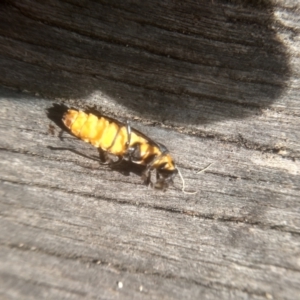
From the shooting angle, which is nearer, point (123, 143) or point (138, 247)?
point (138, 247)

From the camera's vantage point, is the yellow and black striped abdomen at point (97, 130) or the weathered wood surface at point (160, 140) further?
the yellow and black striped abdomen at point (97, 130)

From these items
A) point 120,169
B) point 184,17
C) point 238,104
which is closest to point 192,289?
point 120,169

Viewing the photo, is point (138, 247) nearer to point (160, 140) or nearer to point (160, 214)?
point (160, 214)

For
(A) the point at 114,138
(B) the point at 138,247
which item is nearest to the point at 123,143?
(A) the point at 114,138

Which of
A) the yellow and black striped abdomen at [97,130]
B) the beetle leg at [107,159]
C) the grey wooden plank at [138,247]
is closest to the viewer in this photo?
the grey wooden plank at [138,247]

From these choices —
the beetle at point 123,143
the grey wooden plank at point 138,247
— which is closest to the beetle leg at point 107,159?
the beetle at point 123,143

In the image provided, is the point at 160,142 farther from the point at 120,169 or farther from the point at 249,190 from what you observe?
the point at 249,190

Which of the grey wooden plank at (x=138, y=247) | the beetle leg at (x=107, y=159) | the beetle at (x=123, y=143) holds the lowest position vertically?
the grey wooden plank at (x=138, y=247)

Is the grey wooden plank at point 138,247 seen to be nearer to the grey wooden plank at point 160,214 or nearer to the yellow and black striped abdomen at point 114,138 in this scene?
the grey wooden plank at point 160,214
